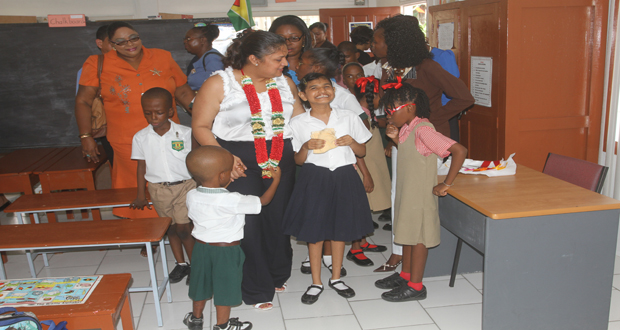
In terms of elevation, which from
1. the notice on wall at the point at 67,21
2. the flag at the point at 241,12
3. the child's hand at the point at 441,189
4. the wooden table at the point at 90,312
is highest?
the notice on wall at the point at 67,21

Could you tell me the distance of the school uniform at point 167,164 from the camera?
3.14 m

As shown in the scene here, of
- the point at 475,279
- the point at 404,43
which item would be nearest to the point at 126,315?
the point at 475,279

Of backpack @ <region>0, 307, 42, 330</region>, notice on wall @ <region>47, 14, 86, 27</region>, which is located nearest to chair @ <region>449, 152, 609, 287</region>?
backpack @ <region>0, 307, 42, 330</region>

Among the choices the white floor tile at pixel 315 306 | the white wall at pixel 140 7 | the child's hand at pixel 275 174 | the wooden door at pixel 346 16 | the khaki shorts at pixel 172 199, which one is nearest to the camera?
the child's hand at pixel 275 174

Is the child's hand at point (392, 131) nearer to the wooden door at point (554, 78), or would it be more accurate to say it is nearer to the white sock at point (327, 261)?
the white sock at point (327, 261)

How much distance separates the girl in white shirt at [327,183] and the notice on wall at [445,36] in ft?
6.66

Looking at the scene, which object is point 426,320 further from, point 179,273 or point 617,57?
point 617,57

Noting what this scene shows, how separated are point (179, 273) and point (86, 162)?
5.46 feet

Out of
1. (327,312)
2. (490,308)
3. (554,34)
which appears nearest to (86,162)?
(327,312)

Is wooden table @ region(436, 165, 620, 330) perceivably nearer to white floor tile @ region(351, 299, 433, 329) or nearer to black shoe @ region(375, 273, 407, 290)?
white floor tile @ region(351, 299, 433, 329)

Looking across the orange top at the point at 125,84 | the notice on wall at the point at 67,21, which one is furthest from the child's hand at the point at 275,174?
the notice on wall at the point at 67,21

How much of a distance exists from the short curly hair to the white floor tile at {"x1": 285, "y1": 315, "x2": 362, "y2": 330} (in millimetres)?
1725

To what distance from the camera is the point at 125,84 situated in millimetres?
3408

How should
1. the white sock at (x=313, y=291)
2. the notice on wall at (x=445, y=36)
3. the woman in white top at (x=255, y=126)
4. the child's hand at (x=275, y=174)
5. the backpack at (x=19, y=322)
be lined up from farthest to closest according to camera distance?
the notice on wall at (x=445, y=36) → the white sock at (x=313, y=291) → the child's hand at (x=275, y=174) → the woman in white top at (x=255, y=126) → the backpack at (x=19, y=322)
